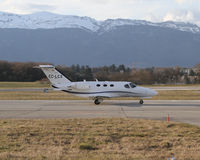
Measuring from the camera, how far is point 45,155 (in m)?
10.6

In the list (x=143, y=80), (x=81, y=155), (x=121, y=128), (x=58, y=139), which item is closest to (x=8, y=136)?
(x=58, y=139)

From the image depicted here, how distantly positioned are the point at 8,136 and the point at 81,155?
4.46m

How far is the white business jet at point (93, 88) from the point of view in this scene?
28.9m

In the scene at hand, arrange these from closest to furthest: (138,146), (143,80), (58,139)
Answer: (138,146)
(58,139)
(143,80)

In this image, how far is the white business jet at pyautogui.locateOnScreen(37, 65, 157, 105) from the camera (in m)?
28.9

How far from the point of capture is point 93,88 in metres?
29.2

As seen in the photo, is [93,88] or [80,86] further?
[93,88]

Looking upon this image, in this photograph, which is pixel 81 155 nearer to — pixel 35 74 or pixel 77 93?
pixel 77 93

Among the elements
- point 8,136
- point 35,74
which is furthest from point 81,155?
point 35,74

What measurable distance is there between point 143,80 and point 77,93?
62009mm

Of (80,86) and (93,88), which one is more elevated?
(80,86)

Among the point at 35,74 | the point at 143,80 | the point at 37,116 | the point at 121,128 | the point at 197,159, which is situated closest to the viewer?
the point at 197,159

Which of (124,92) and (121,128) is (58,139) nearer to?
(121,128)

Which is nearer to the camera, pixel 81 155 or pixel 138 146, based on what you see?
pixel 81 155
